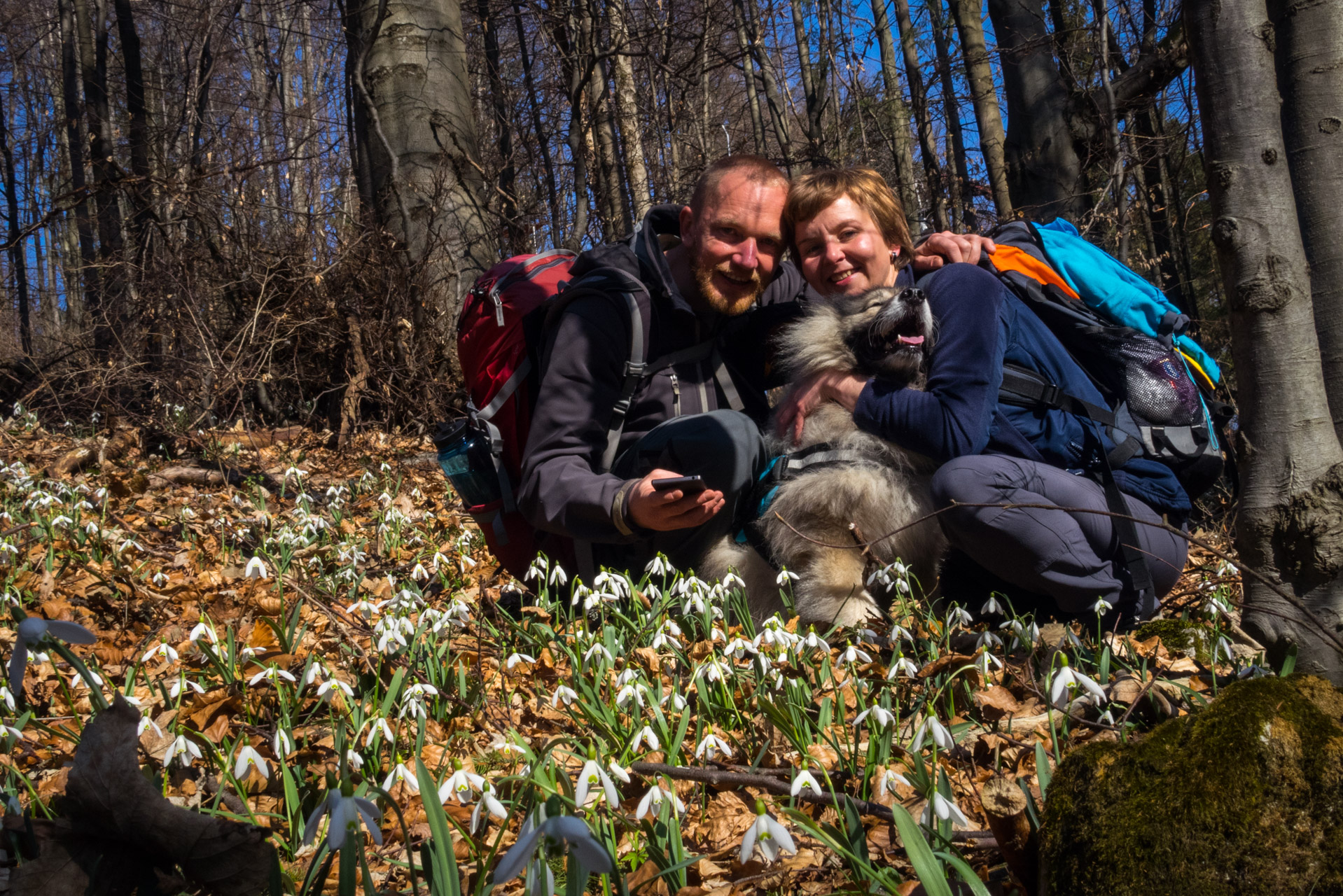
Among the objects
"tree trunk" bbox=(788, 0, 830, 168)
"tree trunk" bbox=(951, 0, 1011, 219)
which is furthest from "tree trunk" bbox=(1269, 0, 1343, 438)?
"tree trunk" bbox=(951, 0, 1011, 219)

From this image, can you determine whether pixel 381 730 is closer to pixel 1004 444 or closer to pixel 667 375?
pixel 667 375

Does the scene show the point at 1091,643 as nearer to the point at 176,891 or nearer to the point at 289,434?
the point at 176,891

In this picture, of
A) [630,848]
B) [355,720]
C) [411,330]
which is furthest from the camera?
[411,330]

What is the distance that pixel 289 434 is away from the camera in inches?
311

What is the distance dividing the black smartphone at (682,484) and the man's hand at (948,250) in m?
1.28

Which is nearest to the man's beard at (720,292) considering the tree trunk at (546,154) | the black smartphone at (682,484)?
the black smartphone at (682,484)

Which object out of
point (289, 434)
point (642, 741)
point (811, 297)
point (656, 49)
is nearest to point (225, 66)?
point (656, 49)

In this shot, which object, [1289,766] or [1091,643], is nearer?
[1289,766]

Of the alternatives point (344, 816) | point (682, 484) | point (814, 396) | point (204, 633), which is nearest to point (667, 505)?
point (682, 484)

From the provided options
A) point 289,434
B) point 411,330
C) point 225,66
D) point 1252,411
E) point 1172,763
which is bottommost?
point 1172,763

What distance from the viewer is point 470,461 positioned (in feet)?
12.0

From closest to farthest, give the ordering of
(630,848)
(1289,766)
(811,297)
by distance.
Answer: (1289,766), (630,848), (811,297)

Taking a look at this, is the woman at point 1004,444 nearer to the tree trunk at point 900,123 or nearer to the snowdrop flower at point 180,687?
the snowdrop flower at point 180,687

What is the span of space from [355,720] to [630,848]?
723mm
